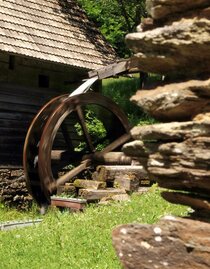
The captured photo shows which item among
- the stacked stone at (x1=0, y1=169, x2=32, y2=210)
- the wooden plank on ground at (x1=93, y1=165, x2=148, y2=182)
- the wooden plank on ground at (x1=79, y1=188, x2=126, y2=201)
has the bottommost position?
the stacked stone at (x1=0, y1=169, x2=32, y2=210)

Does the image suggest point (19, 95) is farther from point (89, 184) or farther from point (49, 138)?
point (89, 184)

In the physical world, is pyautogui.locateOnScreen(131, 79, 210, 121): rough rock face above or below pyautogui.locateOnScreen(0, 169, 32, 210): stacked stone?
above

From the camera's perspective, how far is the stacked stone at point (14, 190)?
1180 cm

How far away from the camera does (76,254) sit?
5898mm

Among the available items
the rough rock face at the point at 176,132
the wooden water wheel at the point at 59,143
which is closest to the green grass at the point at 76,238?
the rough rock face at the point at 176,132

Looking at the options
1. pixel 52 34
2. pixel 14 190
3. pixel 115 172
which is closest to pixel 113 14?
pixel 52 34

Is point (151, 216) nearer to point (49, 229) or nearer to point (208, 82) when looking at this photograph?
point (49, 229)

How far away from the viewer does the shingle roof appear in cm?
1162

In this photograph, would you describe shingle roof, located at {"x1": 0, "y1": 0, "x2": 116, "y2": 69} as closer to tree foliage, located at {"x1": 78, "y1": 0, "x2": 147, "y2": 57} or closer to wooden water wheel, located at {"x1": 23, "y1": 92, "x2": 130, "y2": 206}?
wooden water wheel, located at {"x1": 23, "y1": 92, "x2": 130, "y2": 206}

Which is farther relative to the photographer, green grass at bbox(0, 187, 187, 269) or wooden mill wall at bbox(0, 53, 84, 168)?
wooden mill wall at bbox(0, 53, 84, 168)

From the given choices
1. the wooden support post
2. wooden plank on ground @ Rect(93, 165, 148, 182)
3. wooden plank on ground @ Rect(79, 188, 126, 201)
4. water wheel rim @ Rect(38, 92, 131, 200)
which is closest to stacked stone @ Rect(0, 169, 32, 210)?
water wheel rim @ Rect(38, 92, 131, 200)

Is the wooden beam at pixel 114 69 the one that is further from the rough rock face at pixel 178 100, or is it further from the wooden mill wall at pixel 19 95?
the rough rock face at pixel 178 100

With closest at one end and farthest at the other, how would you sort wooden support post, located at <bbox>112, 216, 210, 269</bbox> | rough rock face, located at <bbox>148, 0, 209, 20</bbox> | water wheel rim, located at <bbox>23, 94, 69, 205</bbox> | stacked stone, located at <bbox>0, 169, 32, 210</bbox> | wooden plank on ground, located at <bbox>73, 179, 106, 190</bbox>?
wooden support post, located at <bbox>112, 216, 210, 269</bbox>
rough rock face, located at <bbox>148, 0, 209, 20</bbox>
wooden plank on ground, located at <bbox>73, 179, 106, 190</bbox>
water wheel rim, located at <bbox>23, 94, 69, 205</bbox>
stacked stone, located at <bbox>0, 169, 32, 210</bbox>

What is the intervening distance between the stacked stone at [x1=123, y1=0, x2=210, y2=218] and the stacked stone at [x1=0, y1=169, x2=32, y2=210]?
830 centimetres
